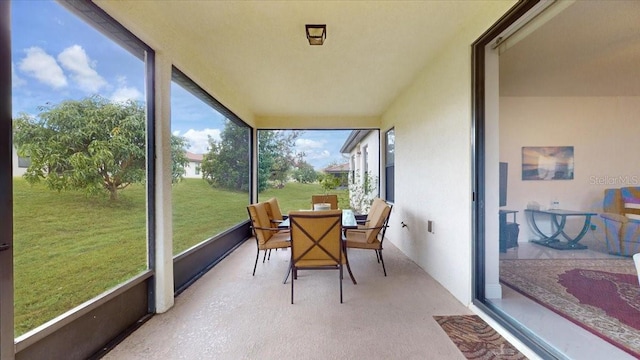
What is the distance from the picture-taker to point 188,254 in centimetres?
304

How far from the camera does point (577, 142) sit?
2.99 meters

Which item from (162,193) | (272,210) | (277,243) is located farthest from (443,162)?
(162,193)

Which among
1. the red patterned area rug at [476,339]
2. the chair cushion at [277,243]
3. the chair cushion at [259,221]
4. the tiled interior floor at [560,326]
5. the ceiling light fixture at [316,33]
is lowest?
the red patterned area rug at [476,339]

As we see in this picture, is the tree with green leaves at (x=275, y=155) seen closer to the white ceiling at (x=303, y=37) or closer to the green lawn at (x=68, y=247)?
the white ceiling at (x=303, y=37)

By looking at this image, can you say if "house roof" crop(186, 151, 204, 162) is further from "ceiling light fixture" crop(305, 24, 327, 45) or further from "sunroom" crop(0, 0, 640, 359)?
"ceiling light fixture" crop(305, 24, 327, 45)

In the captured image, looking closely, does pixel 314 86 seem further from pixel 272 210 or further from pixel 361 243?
pixel 361 243

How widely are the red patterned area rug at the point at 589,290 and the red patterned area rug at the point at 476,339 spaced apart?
24.8 inches

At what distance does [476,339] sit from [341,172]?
5.35 m

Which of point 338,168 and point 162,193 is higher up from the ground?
point 338,168

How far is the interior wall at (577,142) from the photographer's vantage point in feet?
7.62

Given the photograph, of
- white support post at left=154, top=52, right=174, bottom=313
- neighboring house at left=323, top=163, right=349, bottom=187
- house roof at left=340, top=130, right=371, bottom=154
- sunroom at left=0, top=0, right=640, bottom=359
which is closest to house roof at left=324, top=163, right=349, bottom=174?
neighboring house at left=323, top=163, right=349, bottom=187

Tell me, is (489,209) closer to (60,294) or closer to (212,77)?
(60,294)

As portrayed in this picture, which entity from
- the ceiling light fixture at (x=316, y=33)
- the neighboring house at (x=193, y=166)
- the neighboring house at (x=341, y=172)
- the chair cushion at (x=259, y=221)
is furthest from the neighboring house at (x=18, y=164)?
the neighboring house at (x=341, y=172)

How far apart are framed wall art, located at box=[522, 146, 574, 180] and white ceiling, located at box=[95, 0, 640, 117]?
669 millimetres
